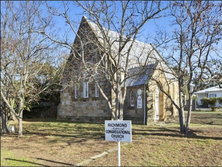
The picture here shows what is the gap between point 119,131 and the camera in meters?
6.48

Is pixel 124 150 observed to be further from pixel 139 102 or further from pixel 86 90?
pixel 86 90

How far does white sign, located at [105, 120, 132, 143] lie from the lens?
630cm

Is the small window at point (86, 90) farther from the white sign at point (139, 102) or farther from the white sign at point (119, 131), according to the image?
the white sign at point (119, 131)

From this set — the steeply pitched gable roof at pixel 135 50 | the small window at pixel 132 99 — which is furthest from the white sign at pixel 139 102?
the steeply pitched gable roof at pixel 135 50

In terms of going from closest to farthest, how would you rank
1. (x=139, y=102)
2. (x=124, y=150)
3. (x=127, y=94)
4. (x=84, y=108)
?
(x=124, y=150), (x=139, y=102), (x=127, y=94), (x=84, y=108)

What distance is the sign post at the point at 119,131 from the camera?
6.29 meters

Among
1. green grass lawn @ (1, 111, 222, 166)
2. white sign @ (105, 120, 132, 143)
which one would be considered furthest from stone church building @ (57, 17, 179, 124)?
white sign @ (105, 120, 132, 143)

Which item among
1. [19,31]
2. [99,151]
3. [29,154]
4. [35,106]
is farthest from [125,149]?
[35,106]

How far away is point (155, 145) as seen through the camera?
976 cm

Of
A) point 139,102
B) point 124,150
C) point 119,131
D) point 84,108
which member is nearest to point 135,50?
point 139,102

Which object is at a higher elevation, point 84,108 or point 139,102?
point 139,102

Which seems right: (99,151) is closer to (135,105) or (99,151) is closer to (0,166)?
(0,166)

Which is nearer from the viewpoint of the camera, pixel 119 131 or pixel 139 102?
pixel 119 131

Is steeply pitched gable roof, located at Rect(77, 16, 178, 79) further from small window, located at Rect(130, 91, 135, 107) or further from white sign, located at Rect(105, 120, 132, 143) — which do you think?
white sign, located at Rect(105, 120, 132, 143)
